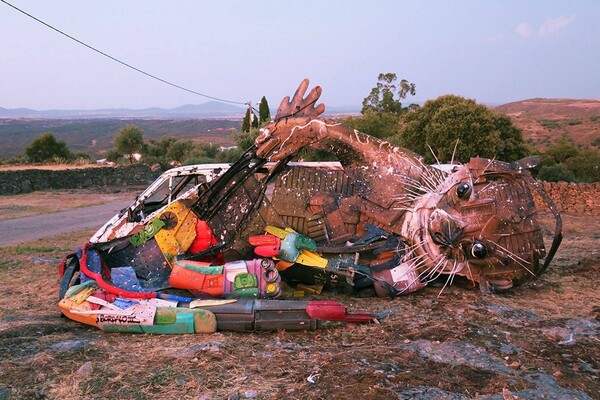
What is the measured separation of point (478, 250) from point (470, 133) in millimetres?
20093

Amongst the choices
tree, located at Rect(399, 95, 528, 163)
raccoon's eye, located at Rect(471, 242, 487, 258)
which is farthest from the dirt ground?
tree, located at Rect(399, 95, 528, 163)

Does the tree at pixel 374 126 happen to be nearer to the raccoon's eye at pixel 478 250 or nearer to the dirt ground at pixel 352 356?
the raccoon's eye at pixel 478 250

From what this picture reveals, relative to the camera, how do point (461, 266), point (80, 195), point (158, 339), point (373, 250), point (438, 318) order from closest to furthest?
point (158, 339) → point (438, 318) → point (461, 266) → point (373, 250) → point (80, 195)

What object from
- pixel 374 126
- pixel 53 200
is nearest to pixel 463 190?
pixel 53 200

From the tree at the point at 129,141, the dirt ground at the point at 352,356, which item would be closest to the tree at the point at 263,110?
the tree at the point at 129,141

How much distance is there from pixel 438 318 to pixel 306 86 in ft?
11.7

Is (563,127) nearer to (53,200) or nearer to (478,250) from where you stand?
(53,200)

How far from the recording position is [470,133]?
2489 cm

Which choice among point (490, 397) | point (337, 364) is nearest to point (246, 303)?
point (337, 364)

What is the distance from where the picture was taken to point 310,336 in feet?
17.6

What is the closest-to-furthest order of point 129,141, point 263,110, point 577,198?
point 577,198 < point 129,141 < point 263,110

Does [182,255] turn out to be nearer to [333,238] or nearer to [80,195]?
[333,238]

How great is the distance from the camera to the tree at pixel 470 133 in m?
24.8

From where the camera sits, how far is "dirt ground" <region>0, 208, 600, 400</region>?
400 cm
